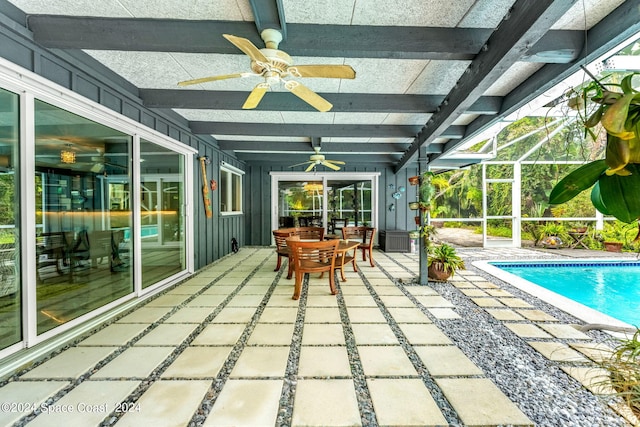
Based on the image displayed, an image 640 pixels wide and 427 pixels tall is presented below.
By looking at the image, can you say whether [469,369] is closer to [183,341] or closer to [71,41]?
[183,341]

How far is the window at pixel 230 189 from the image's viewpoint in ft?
20.3

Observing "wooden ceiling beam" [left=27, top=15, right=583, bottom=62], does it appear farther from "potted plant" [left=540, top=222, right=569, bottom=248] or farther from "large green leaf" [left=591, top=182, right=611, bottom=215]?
"potted plant" [left=540, top=222, right=569, bottom=248]

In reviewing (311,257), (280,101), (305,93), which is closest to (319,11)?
(305,93)

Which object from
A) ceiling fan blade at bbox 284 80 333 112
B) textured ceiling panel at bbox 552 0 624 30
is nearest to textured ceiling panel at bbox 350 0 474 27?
ceiling fan blade at bbox 284 80 333 112

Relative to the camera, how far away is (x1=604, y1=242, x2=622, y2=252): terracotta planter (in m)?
6.90

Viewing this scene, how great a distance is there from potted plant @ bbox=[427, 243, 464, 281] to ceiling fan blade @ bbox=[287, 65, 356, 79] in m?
2.98

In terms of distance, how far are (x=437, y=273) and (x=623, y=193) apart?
3333mm

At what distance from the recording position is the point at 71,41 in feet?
6.63

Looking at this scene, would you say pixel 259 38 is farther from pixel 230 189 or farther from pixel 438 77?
pixel 230 189

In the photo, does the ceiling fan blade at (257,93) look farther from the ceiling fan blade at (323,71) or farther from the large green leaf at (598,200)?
the large green leaf at (598,200)

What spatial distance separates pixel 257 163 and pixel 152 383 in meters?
6.38

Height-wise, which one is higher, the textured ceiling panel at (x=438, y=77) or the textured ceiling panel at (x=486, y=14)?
the textured ceiling panel at (x=438, y=77)

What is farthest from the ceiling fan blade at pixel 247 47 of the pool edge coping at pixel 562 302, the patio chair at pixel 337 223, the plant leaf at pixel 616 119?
the patio chair at pixel 337 223

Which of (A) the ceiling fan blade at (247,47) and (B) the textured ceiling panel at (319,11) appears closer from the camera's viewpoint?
(A) the ceiling fan blade at (247,47)
